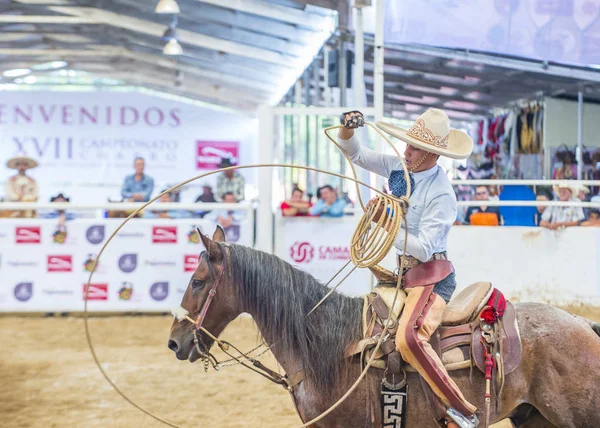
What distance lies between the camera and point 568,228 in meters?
10.2

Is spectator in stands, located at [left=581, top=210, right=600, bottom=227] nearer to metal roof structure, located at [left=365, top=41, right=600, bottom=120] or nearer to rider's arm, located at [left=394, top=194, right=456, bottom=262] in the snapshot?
metal roof structure, located at [left=365, top=41, right=600, bottom=120]

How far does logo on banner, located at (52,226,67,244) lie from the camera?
10.0 metres

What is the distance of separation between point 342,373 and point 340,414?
7.1 inches

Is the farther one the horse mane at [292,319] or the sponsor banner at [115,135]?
the sponsor banner at [115,135]

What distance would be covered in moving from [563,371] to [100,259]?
7.22 metres

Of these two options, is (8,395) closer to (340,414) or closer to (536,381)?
(340,414)

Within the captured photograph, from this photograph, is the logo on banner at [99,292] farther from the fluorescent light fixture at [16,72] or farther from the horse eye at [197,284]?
the fluorescent light fixture at [16,72]

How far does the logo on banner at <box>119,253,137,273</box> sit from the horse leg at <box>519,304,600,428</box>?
687 cm

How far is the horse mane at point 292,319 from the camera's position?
3.71 m

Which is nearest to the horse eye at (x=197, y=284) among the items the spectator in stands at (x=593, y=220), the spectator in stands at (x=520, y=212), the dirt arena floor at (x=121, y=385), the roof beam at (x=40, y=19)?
the dirt arena floor at (x=121, y=385)

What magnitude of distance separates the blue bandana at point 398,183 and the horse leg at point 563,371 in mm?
846

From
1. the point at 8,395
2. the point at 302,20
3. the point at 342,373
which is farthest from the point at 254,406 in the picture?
the point at 302,20

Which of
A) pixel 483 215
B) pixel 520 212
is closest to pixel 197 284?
pixel 483 215

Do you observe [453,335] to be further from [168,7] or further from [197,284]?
[168,7]
